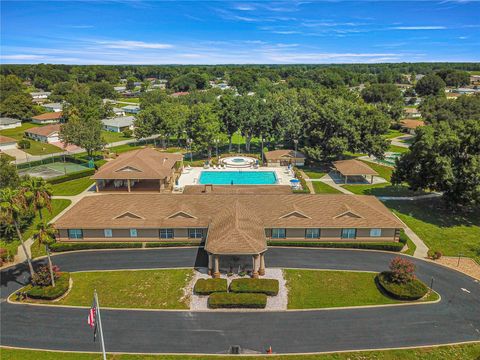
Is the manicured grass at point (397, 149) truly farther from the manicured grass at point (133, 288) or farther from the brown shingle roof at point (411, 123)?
the manicured grass at point (133, 288)

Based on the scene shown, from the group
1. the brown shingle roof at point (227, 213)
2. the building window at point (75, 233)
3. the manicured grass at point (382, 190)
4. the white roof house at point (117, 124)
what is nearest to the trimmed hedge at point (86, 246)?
the building window at point (75, 233)

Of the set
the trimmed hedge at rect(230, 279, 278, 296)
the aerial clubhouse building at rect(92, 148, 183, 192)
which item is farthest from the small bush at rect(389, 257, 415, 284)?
the aerial clubhouse building at rect(92, 148, 183, 192)

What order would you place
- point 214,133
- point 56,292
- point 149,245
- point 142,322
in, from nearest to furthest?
point 142,322 < point 56,292 < point 149,245 < point 214,133

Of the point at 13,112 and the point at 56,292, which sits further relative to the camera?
the point at 13,112

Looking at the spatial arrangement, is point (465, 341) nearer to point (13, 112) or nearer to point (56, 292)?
point (56, 292)

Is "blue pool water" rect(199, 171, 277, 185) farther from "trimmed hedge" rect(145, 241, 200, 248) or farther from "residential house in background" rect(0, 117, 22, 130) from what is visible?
"residential house in background" rect(0, 117, 22, 130)

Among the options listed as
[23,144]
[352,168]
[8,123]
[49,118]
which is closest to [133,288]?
[352,168]

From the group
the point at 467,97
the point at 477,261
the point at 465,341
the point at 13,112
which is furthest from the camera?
the point at 13,112

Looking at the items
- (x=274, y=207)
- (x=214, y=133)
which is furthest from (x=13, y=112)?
(x=274, y=207)
